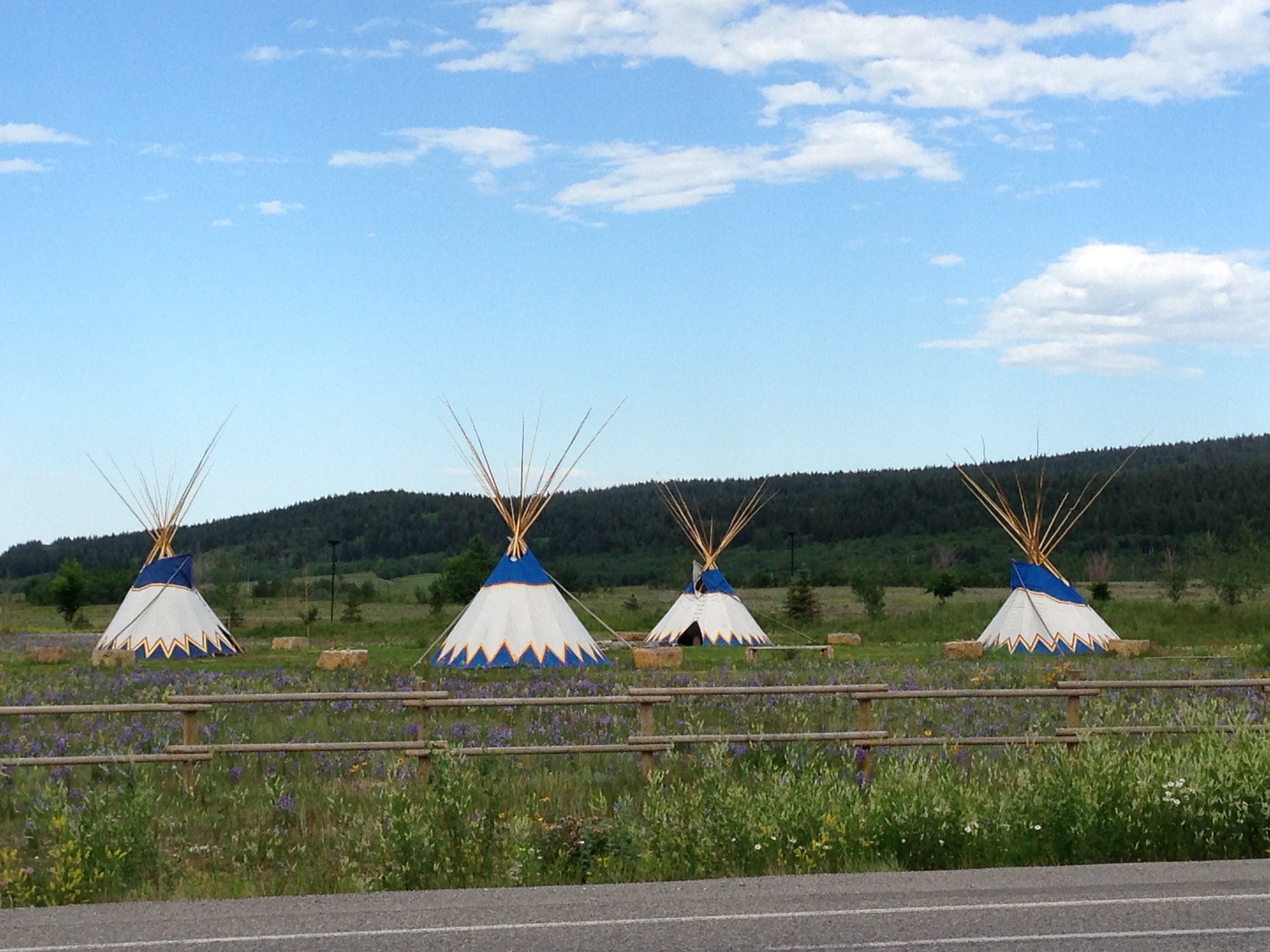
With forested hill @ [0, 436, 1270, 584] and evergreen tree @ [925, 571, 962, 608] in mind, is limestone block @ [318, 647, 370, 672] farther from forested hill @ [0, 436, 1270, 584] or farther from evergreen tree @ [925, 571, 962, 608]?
forested hill @ [0, 436, 1270, 584]

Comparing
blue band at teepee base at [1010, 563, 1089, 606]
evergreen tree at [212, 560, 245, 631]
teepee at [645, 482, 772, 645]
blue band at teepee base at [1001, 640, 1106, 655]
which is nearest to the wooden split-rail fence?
blue band at teepee base at [1001, 640, 1106, 655]

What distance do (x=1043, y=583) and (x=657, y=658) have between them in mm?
8705

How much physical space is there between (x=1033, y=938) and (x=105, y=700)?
12929mm

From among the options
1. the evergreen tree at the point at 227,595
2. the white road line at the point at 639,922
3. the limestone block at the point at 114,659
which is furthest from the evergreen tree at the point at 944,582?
the white road line at the point at 639,922

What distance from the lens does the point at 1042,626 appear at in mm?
26297

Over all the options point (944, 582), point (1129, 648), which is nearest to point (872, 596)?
point (944, 582)

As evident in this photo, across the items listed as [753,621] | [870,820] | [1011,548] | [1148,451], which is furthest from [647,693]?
[1148,451]

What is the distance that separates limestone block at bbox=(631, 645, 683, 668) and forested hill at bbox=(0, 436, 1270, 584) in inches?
1932

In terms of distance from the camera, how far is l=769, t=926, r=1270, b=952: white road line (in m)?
6.02

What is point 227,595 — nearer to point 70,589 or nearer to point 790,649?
point 70,589

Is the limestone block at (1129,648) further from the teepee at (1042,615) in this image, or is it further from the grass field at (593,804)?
the grass field at (593,804)

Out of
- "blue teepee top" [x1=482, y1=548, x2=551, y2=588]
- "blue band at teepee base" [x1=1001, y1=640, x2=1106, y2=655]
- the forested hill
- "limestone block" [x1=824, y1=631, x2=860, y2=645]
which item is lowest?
"blue band at teepee base" [x1=1001, y1=640, x2=1106, y2=655]

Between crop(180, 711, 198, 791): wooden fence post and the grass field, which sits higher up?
crop(180, 711, 198, 791): wooden fence post

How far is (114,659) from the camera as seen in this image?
78.1ft
